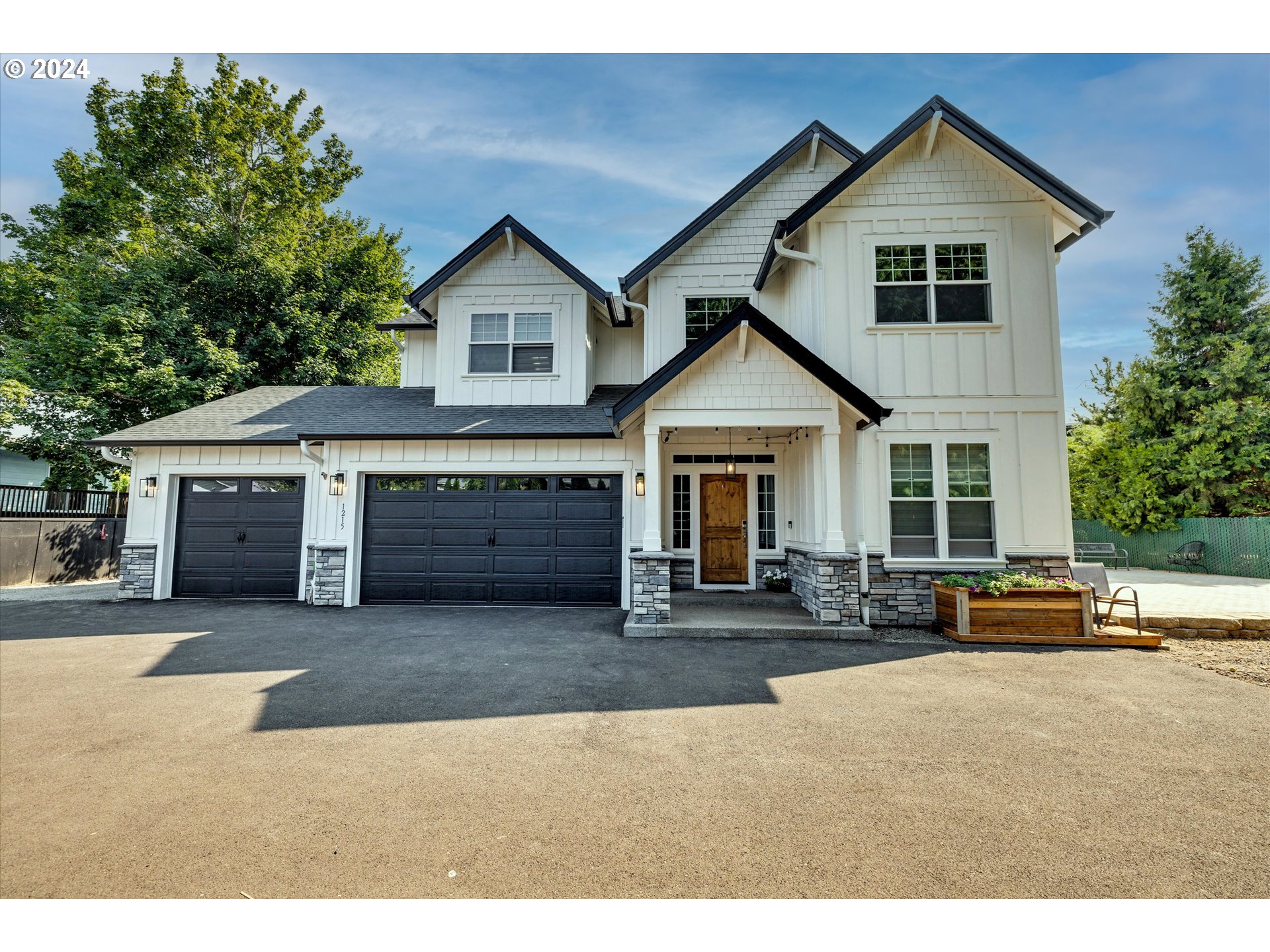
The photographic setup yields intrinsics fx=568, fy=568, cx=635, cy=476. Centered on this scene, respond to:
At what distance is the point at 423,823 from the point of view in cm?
295

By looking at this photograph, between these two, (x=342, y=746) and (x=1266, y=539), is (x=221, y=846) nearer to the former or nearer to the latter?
(x=342, y=746)

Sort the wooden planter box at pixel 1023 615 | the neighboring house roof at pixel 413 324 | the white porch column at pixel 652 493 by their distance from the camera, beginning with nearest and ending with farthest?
the wooden planter box at pixel 1023 615, the white porch column at pixel 652 493, the neighboring house roof at pixel 413 324

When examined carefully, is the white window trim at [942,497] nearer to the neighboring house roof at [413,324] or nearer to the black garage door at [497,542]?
the black garage door at [497,542]

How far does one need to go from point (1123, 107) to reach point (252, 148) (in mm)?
25082

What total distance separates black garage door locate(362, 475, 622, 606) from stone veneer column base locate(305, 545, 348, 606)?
0.37 m

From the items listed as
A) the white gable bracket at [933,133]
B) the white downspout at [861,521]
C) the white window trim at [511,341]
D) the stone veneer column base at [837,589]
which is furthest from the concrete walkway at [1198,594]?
the white window trim at [511,341]

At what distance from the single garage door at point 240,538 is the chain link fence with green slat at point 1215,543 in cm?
2207

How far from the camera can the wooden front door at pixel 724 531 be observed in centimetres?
1056

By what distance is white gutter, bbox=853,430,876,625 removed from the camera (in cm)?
825

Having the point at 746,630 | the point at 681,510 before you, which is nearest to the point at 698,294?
the point at 681,510

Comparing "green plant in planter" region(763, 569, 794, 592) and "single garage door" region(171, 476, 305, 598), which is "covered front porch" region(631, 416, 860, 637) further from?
"single garage door" region(171, 476, 305, 598)

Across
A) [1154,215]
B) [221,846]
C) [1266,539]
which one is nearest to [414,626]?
[221,846]

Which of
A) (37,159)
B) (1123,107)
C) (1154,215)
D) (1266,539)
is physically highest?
(1154,215)

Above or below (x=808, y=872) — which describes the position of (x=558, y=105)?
above
